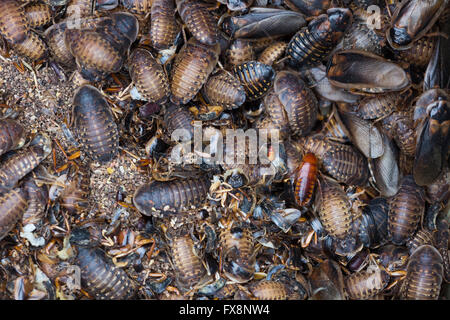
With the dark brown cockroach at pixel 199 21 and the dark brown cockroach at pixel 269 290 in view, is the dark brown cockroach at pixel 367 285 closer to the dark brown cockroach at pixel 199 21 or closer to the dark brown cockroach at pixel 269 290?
the dark brown cockroach at pixel 269 290

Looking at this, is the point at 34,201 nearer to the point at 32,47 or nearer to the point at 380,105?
the point at 32,47

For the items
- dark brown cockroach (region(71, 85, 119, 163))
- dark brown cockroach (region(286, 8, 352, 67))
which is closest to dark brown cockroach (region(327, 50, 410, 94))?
dark brown cockroach (region(286, 8, 352, 67))

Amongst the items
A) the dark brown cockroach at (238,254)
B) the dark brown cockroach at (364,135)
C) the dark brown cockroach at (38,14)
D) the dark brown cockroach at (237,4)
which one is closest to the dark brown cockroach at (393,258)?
the dark brown cockroach at (364,135)

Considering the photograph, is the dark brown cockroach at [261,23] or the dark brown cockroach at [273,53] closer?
the dark brown cockroach at [261,23]


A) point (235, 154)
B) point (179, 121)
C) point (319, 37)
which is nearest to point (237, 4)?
point (319, 37)

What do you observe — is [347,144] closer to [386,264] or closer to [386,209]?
[386,209]

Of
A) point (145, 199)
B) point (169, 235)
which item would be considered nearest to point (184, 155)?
point (145, 199)
